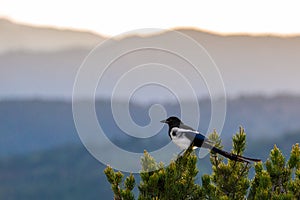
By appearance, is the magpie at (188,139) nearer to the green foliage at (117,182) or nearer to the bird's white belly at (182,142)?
the bird's white belly at (182,142)

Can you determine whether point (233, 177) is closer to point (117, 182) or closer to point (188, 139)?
point (188, 139)

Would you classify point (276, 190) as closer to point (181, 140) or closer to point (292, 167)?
point (292, 167)

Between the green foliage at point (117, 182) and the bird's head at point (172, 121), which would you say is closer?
the green foliage at point (117, 182)

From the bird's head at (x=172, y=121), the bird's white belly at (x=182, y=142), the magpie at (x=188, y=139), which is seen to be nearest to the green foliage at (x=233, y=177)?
the magpie at (x=188, y=139)

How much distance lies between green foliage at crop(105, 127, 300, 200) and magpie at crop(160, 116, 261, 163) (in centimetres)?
18

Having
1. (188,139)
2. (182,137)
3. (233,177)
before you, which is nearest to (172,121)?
(182,137)

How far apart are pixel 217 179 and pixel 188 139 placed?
1323 mm

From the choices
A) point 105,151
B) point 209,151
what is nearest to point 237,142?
point 209,151

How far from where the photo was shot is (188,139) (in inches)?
488

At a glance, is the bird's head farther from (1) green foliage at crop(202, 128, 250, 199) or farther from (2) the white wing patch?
(1) green foliage at crop(202, 128, 250, 199)

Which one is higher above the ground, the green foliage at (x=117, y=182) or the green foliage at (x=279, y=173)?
the green foliage at (x=279, y=173)

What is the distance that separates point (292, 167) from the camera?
36.7ft

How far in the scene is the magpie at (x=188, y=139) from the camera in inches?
445

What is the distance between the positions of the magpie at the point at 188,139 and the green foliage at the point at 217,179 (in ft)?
0.60
